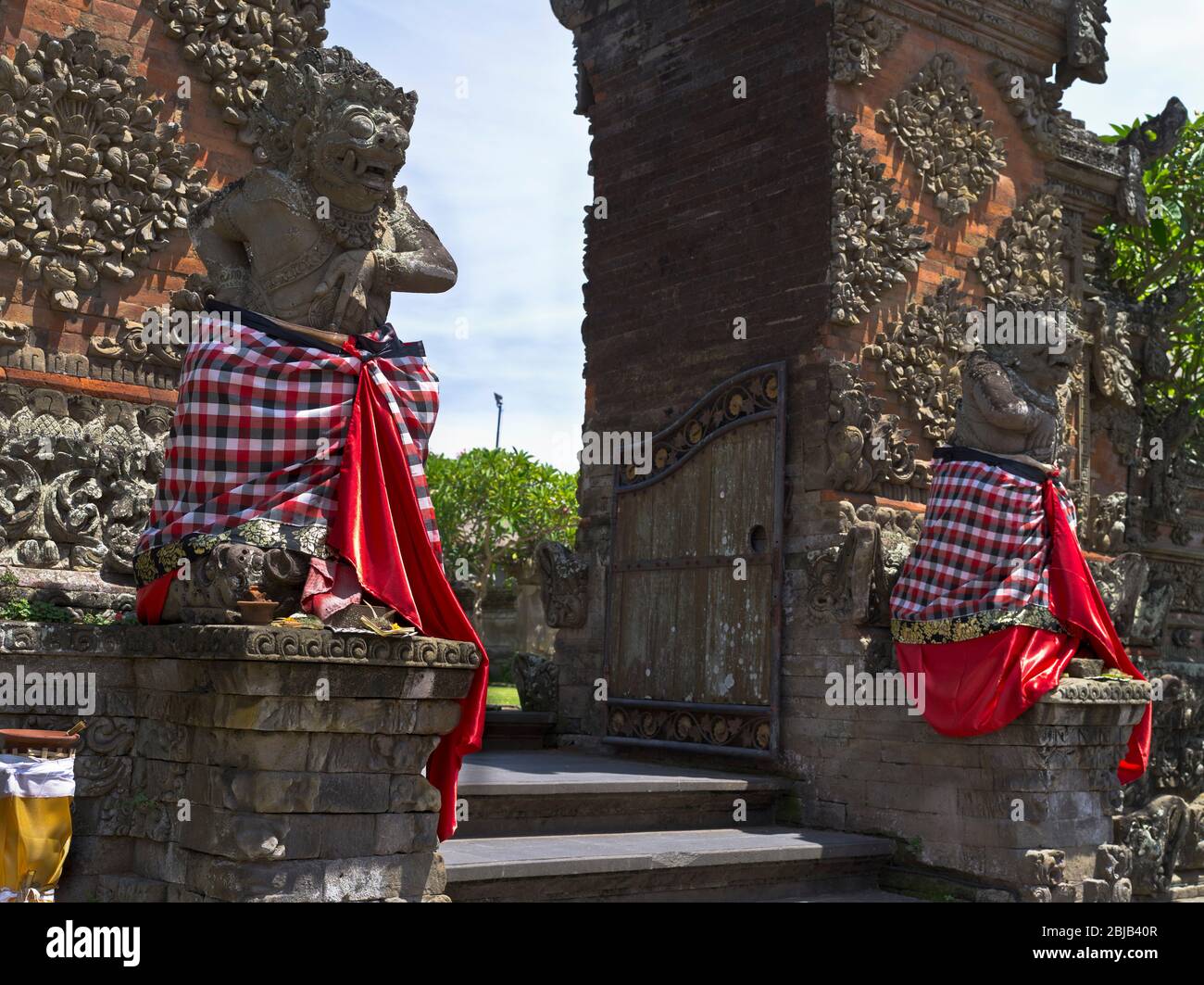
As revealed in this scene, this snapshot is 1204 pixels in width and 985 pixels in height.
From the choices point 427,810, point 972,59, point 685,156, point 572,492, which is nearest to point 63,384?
point 427,810

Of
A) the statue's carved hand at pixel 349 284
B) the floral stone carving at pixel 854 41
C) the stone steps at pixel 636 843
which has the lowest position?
the stone steps at pixel 636 843

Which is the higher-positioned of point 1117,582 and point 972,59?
point 972,59

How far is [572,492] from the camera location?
30594 mm

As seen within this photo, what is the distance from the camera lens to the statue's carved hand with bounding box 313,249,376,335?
17.8ft

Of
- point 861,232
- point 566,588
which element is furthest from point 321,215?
point 566,588

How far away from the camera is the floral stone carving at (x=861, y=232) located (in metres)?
8.74

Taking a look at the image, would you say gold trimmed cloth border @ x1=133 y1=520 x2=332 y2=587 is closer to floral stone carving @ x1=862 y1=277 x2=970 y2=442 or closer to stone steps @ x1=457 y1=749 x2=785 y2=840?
stone steps @ x1=457 y1=749 x2=785 y2=840

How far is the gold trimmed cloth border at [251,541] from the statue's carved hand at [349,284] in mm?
907

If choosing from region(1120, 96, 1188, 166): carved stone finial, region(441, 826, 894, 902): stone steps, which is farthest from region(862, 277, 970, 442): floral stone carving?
region(1120, 96, 1188, 166): carved stone finial

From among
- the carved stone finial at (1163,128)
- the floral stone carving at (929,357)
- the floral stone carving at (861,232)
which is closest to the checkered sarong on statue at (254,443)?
the floral stone carving at (861,232)

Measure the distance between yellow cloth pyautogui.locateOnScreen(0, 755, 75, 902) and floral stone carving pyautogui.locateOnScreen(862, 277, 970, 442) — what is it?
5676 mm

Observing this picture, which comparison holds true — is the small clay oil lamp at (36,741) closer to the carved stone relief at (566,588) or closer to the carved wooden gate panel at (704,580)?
the carved wooden gate panel at (704,580)

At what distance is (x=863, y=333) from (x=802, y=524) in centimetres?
131

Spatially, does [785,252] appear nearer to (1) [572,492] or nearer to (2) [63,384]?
(2) [63,384]
